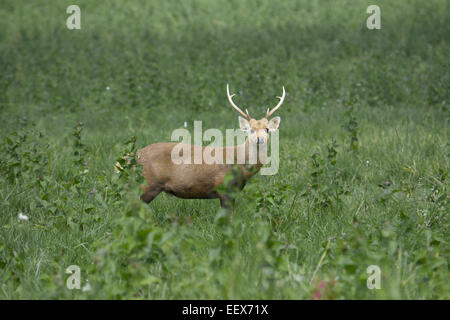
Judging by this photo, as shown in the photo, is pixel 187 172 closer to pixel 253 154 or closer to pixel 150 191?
pixel 150 191

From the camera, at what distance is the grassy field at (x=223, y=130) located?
11.4 ft

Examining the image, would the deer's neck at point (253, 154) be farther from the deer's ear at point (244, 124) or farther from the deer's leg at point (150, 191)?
the deer's leg at point (150, 191)

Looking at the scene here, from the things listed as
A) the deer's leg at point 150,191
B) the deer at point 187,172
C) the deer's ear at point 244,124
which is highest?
the deer's ear at point 244,124

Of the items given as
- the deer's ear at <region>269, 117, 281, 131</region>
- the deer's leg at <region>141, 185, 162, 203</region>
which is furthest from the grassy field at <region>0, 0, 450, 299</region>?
the deer's ear at <region>269, 117, 281, 131</region>

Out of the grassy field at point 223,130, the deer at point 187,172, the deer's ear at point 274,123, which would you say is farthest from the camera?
the deer's ear at point 274,123

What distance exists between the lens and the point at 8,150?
5.97 m

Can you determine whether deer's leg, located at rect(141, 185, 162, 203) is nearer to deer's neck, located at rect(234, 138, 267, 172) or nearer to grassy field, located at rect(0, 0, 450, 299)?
grassy field, located at rect(0, 0, 450, 299)

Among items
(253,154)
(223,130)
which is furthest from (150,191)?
(223,130)

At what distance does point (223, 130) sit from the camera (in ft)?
27.2

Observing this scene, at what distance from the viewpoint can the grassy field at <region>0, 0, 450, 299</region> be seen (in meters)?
3.48

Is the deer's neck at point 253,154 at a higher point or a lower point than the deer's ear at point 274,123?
lower

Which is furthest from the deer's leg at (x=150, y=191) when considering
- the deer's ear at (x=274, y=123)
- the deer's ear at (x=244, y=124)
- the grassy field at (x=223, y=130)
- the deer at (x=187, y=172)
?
the deer's ear at (x=274, y=123)

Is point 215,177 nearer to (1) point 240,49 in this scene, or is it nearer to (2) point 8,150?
(2) point 8,150
